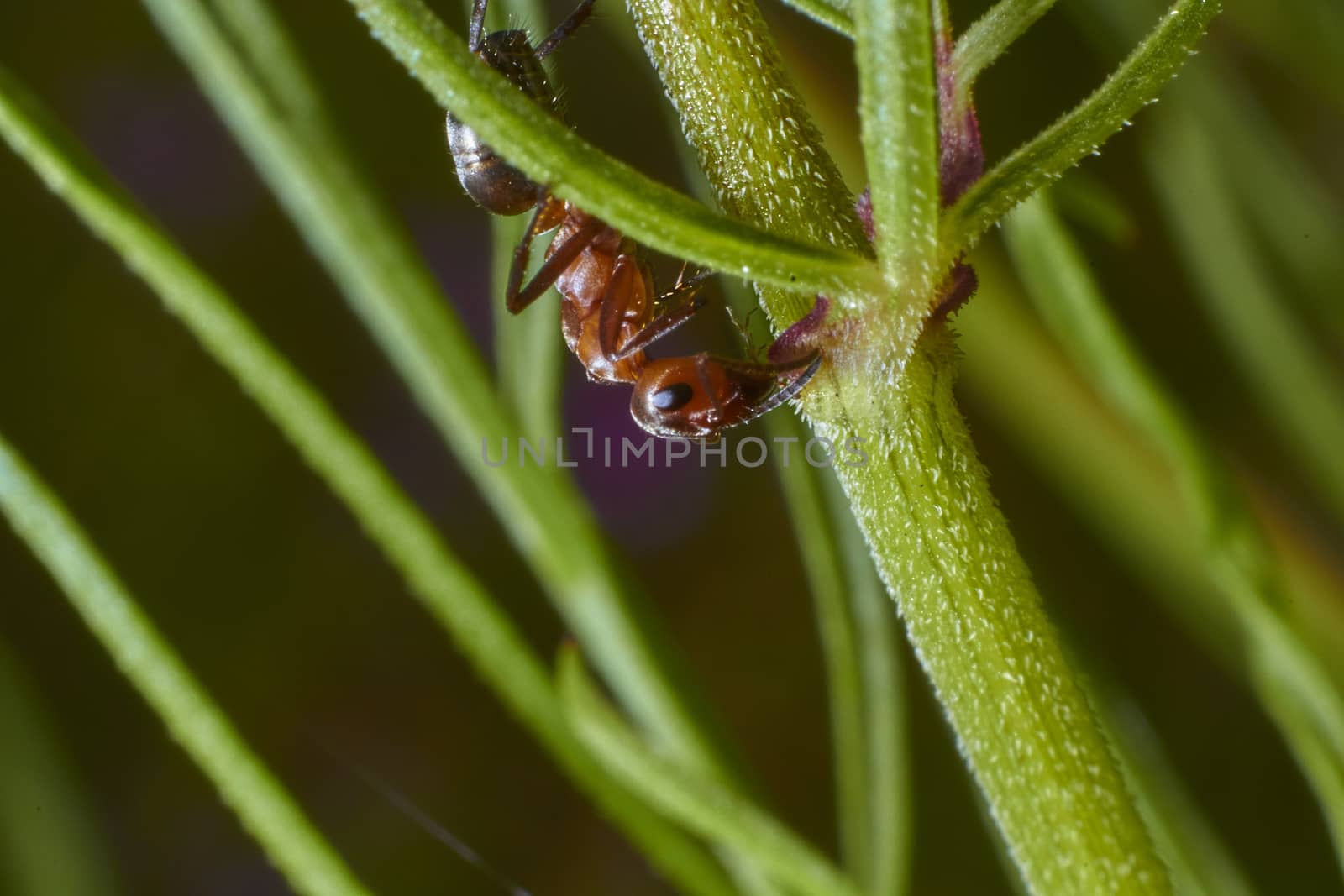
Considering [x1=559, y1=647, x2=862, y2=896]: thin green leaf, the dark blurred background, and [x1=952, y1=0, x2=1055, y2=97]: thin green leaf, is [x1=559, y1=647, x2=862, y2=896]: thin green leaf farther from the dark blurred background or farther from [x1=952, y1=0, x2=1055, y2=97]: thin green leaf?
the dark blurred background

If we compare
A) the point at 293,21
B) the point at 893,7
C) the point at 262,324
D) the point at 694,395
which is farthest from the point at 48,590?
the point at 893,7

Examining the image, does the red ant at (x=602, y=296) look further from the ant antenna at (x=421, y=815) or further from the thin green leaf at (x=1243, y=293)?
the ant antenna at (x=421, y=815)

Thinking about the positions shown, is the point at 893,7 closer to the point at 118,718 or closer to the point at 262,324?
the point at 262,324

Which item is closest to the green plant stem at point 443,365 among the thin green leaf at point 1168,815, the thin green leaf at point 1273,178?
the thin green leaf at point 1168,815

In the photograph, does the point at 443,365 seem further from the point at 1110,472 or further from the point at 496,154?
the point at 1110,472

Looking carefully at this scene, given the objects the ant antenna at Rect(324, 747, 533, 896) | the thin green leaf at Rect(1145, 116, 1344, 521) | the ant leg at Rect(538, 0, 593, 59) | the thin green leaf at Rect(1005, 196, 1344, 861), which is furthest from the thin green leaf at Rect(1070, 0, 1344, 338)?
the ant antenna at Rect(324, 747, 533, 896)

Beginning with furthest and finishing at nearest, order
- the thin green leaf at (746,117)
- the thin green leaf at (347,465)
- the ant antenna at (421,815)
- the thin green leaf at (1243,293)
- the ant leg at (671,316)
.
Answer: the ant antenna at (421,815) < the thin green leaf at (1243,293) < the ant leg at (671,316) < the thin green leaf at (347,465) < the thin green leaf at (746,117)

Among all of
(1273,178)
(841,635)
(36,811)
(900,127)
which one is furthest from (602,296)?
(36,811)
